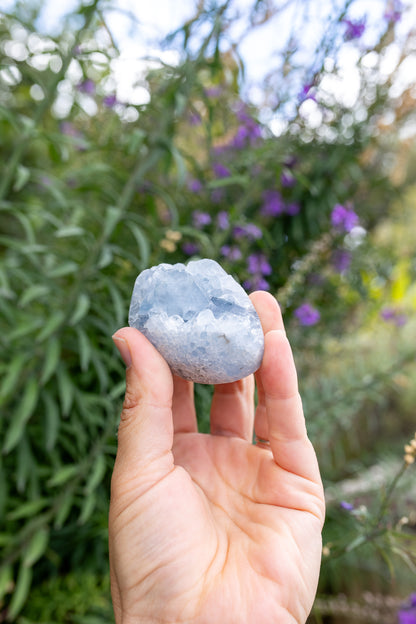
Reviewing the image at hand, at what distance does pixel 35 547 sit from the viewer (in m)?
1.55

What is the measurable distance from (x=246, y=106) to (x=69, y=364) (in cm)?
133

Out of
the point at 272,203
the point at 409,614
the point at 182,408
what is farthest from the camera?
the point at 272,203

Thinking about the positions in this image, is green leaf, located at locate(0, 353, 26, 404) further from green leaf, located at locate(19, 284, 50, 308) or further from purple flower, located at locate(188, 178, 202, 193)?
purple flower, located at locate(188, 178, 202, 193)

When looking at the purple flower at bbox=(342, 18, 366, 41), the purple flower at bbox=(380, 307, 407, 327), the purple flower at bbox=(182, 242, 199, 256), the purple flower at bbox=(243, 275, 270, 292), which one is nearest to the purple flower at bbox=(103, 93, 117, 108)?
the purple flower at bbox=(182, 242, 199, 256)

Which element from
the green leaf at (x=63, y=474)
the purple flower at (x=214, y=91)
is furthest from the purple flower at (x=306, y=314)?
the purple flower at (x=214, y=91)

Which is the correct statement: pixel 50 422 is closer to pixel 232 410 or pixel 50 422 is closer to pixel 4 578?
pixel 4 578

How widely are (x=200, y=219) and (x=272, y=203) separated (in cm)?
35

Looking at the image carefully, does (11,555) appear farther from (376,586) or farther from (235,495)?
(376,586)

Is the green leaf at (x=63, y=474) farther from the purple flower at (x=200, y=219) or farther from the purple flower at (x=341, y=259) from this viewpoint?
the purple flower at (x=341, y=259)

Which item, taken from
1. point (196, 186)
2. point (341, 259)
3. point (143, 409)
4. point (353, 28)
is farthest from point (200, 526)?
point (353, 28)

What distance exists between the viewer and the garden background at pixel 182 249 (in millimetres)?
1514

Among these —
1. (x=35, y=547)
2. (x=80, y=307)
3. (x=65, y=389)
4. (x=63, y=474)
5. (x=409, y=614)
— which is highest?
(x=80, y=307)

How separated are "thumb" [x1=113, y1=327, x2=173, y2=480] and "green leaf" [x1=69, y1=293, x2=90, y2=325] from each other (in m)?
0.61

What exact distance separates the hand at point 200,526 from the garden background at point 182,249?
318 millimetres
